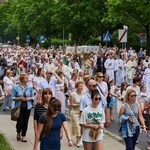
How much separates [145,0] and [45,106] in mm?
31059

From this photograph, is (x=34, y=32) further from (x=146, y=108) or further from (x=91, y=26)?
(x=146, y=108)

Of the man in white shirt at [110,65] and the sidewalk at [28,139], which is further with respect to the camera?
the man in white shirt at [110,65]

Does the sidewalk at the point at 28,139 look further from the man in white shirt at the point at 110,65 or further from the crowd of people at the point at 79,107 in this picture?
the man in white shirt at the point at 110,65

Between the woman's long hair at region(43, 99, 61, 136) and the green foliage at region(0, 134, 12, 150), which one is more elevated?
the woman's long hair at region(43, 99, 61, 136)

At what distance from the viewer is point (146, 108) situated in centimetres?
1112

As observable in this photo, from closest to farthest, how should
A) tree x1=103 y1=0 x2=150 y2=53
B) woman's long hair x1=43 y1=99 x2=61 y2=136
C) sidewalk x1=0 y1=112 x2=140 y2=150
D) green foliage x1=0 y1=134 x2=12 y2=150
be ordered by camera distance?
woman's long hair x1=43 y1=99 x2=61 y2=136
green foliage x1=0 y1=134 x2=12 y2=150
sidewalk x1=0 y1=112 x2=140 y2=150
tree x1=103 y1=0 x2=150 y2=53

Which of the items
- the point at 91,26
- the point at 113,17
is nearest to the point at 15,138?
the point at 113,17

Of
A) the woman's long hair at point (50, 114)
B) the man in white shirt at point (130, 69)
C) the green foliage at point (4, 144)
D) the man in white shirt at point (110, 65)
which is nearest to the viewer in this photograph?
the woman's long hair at point (50, 114)

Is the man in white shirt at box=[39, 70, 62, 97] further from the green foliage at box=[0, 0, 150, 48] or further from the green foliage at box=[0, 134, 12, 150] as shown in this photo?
the green foliage at box=[0, 0, 150, 48]

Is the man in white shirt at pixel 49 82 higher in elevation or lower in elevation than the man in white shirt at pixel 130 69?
higher

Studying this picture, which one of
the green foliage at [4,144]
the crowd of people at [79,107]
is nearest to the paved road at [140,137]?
the crowd of people at [79,107]

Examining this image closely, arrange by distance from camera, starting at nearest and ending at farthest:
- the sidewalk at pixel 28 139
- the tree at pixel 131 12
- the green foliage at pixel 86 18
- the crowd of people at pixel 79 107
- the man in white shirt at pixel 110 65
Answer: the crowd of people at pixel 79 107 < the sidewalk at pixel 28 139 < the man in white shirt at pixel 110 65 < the tree at pixel 131 12 < the green foliage at pixel 86 18

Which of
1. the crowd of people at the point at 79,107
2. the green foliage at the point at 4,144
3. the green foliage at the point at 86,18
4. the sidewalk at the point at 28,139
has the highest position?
the green foliage at the point at 86,18

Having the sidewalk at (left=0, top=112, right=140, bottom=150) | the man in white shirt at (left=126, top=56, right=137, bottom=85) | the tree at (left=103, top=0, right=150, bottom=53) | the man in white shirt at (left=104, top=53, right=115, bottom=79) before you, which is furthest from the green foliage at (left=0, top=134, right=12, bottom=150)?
the tree at (left=103, top=0, right=150, bottom=53)
